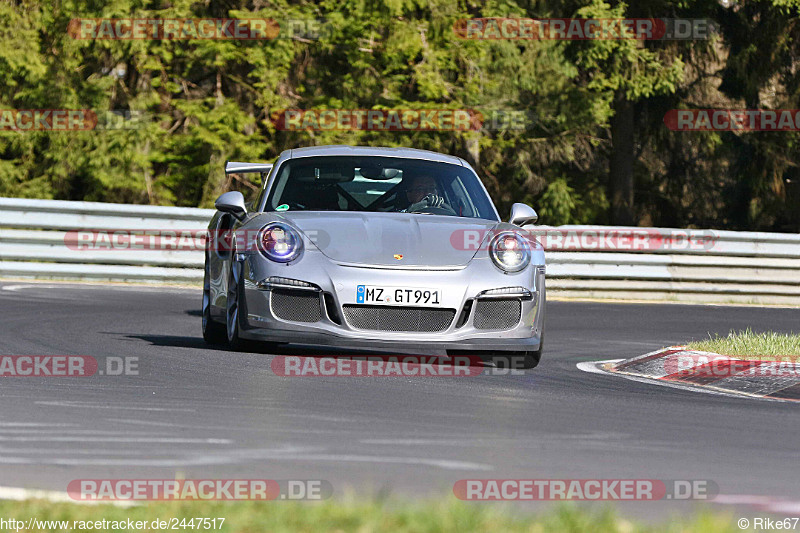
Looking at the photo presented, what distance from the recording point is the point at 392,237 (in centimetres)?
827

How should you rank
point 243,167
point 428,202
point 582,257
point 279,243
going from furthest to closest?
point 582,257 → point 243,167 → point 428,202 → point 279,243

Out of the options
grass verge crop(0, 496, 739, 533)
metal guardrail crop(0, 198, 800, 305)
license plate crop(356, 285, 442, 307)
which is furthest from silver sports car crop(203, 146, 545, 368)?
metal guardrail crop(0, 198, 800, 305)

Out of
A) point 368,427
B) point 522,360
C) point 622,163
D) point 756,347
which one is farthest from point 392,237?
point 622,163

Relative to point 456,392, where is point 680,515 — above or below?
above

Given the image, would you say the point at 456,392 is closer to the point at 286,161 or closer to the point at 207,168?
the point at 286,161

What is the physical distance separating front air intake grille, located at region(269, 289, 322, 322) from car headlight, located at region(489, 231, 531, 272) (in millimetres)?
1134

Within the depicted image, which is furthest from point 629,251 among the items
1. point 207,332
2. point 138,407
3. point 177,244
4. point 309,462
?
point 309,462

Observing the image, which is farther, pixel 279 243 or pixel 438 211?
pixel 438 211

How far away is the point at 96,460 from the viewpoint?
5090mm

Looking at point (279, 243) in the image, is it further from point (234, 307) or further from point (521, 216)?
point (521, 216)

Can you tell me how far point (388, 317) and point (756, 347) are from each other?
10.6 feet

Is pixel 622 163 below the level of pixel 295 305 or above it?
below

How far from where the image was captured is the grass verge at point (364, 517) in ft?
12.8

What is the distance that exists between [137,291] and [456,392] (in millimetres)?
8427
